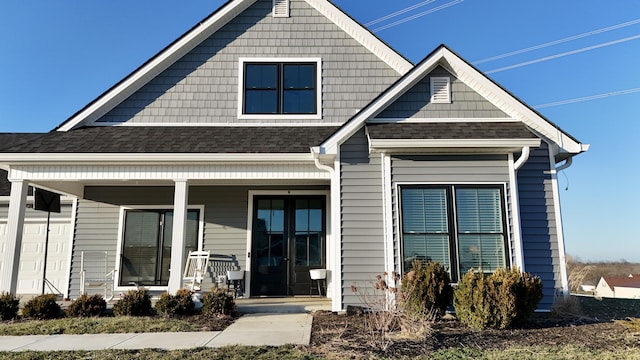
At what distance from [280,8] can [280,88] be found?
1969mm

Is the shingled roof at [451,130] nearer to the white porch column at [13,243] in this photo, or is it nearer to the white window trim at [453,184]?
the white window trim at [453,184]

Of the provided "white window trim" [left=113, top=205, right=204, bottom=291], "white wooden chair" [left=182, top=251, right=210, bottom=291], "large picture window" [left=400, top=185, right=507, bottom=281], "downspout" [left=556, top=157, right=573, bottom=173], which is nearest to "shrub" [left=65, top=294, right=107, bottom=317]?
"white wooden chair" [left=182, top=251, right=210, bottom=291]

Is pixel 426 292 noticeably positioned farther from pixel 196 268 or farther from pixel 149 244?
pixel 149 244

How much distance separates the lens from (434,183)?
7.09m

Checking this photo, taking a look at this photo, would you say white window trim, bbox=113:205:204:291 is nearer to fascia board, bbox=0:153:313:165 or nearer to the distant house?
fascia board, bbox=0:153:313:165

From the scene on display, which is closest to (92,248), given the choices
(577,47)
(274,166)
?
(274,166)

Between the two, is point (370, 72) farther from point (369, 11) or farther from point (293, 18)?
point (369, 11)

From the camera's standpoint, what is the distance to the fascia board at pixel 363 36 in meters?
9.39

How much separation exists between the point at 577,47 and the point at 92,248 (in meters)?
15.6

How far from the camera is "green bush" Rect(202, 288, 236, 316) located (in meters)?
6.86

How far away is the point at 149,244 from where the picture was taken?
9.34 m

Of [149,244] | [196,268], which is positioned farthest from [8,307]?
[196,268]

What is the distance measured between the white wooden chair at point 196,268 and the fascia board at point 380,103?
11.5ft

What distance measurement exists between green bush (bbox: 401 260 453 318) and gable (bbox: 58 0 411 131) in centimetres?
420
